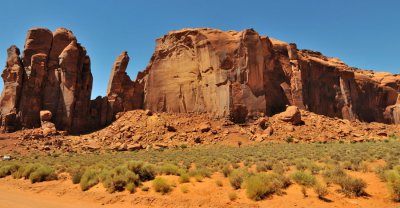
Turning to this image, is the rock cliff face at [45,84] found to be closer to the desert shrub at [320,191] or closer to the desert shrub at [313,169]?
the desert shrub at [313,169]

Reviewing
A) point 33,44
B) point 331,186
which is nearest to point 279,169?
point 331,186

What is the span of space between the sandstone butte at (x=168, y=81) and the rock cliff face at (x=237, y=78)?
0.15m

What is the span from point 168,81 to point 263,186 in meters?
41.4

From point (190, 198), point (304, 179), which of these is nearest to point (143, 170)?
point (190, 198)

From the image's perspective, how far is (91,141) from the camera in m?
44.2

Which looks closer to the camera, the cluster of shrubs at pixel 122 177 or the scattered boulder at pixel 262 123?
the cluster of shrubs at pixel 122 177

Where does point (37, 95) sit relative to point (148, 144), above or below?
above

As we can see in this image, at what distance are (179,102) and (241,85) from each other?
10257 millimetres

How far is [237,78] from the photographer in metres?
47.7

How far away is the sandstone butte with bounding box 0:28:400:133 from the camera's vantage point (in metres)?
46.7

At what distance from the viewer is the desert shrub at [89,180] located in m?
15.5

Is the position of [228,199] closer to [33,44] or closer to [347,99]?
[33,44]

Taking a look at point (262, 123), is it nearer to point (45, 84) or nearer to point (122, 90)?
Result: point (122, 90)

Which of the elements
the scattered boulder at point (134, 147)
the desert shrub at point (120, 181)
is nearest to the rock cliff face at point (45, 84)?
the scattered boulder at point (134, 147)
